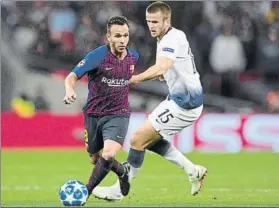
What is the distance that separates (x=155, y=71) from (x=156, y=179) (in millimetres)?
4622

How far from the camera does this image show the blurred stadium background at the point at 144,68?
20.7 meters

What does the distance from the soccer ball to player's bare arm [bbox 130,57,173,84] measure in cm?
129

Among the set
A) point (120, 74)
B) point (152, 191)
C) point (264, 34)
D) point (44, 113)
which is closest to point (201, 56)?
point (264, 34)

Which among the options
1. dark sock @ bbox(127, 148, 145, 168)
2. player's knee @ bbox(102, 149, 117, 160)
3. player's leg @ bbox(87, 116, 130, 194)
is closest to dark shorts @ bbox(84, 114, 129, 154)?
player's leg @ bbox(87, 116, 130, 194)

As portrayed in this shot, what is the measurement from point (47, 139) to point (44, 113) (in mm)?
590

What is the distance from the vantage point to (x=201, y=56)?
2159cm

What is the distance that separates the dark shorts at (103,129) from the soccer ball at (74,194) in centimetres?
72

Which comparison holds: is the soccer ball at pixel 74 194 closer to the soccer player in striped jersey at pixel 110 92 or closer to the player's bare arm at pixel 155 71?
Answer: the soccer player in striped jersey at pixel 110 92

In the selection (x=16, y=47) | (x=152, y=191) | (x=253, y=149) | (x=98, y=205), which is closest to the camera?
(x=98, y=205)

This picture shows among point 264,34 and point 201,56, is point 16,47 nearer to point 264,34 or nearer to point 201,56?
point 201,56

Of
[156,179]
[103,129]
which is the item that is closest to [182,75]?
[103,129]

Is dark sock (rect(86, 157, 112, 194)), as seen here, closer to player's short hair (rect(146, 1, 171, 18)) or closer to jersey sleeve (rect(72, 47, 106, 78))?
jersey sleeve (rect(72, 47, 106, 78))

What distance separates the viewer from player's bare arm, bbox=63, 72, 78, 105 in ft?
32.5

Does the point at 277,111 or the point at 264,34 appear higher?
the point at 264,34
